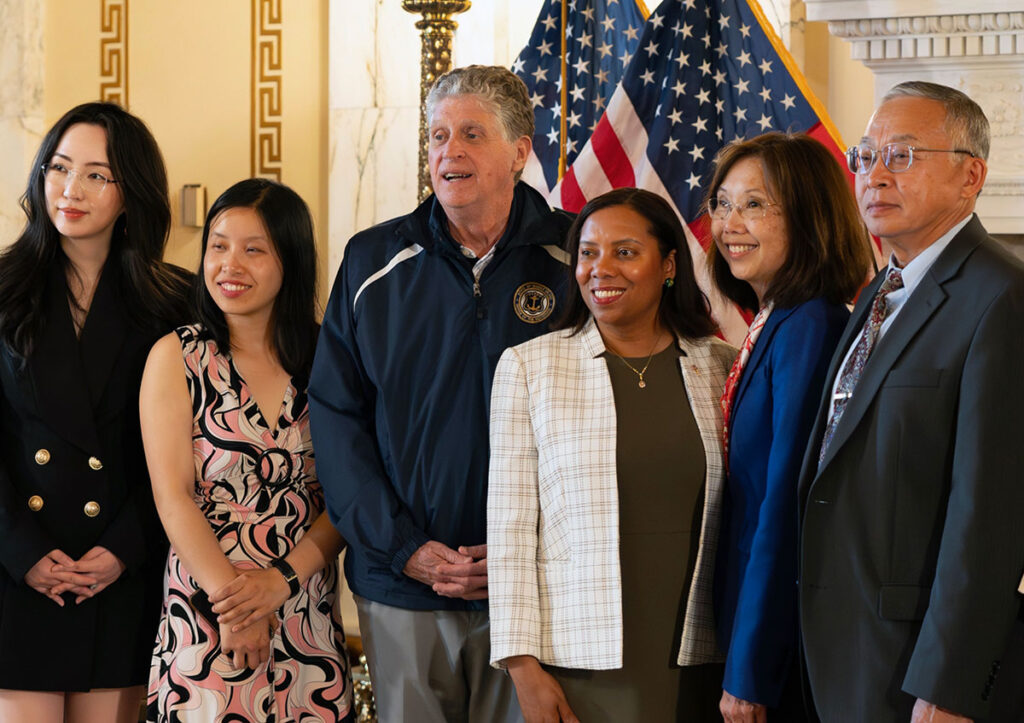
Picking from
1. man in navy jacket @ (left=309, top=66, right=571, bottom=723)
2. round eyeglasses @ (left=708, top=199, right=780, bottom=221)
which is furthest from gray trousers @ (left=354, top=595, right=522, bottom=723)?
round eyeglasses @ (left=708, top=199, right=780, bottom=221)

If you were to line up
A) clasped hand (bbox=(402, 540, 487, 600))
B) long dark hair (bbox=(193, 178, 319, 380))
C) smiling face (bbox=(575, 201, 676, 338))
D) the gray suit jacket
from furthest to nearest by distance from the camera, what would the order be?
long dark hair (bbox=(193, 178, 319, 380))
clasped hand (bbox=(402, 540, 487, 600))
smiling face (bbox=(575, 201, 676, 338))
the gray suit jacket

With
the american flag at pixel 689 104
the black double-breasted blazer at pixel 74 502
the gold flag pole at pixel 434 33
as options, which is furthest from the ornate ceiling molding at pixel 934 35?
the black double-breasted blazer at pixel 74 502

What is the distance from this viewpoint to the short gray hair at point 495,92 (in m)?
2.51

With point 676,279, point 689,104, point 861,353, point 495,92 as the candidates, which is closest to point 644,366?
point 676,279

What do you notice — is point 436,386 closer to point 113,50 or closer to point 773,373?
point 773,373

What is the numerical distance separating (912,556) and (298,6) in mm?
4334

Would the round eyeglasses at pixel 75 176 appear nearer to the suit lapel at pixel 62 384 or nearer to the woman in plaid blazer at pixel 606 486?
the suit lapel at pixel 62 384

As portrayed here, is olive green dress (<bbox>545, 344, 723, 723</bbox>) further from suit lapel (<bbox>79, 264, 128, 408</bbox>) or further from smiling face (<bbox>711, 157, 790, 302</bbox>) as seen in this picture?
suit lapel (<bbox>79, 264, 128, 408</bbox>)

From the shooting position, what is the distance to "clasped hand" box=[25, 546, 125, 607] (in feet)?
8.09

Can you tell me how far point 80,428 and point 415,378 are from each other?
0.73m

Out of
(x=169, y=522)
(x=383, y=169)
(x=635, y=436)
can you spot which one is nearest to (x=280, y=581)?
(x=169, y=522)

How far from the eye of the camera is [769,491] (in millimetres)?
2016

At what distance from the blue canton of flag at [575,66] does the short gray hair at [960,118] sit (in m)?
2.14

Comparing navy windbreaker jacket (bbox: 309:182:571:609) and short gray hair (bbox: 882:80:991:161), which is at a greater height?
short gray hair (bbox: 882:80:991:161)
